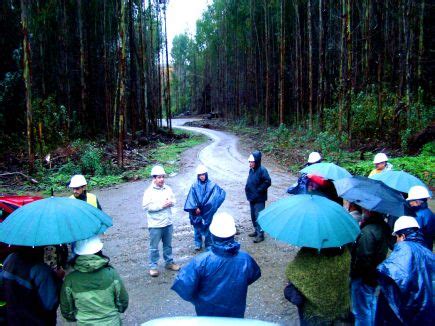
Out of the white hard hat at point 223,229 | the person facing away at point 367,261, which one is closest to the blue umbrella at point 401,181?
the person facing away at point 367,261

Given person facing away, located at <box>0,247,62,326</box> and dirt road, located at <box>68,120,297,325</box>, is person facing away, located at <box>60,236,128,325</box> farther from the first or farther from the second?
dirt road, located at <box>68,120,297,325</box>

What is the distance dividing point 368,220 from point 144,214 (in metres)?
7.59

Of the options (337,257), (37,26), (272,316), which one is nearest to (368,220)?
(337,257)

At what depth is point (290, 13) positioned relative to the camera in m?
31.5

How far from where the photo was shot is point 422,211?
4.36 m

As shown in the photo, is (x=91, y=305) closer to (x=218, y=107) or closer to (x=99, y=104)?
(x=99, y=104)

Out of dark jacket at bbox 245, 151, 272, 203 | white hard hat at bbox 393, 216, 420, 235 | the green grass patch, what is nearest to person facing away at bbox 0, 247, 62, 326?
white hard hat at bbox 393, 216, 420, 235

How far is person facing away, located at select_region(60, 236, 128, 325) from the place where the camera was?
3.11 m

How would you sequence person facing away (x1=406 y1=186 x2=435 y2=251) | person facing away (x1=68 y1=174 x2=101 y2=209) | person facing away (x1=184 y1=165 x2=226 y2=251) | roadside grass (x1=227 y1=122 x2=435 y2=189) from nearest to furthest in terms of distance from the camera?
1. person facing away (x1=406 y1=186 x2=435 y2=251)
2. person facing away (x1=68 y1=174 x2=101 y2=209)
3. person facing away (x1=184 y1=165 x2=226 y2=251)
4. roadside grass (x1=227 y1=122 x2=435 y2=189)

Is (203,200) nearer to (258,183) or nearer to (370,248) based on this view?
(258,183)

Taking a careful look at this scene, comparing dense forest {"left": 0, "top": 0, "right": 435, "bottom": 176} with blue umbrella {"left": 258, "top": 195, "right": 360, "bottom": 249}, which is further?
dense forest {"left": 0, "top": 0, "right": 435, "bottom": 176}

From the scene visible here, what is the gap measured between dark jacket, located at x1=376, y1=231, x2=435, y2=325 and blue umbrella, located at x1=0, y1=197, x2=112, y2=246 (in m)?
2.65

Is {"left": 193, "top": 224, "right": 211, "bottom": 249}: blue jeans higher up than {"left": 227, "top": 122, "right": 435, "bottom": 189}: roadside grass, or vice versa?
{"left": 227, "top": 122, "right": 435, "bottom": 189}: roadside grass

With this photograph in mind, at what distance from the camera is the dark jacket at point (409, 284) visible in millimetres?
3012
